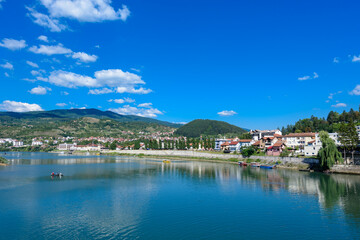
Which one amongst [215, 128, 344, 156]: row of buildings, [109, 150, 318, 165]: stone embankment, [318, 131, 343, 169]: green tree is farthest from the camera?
[215, 128, 344, 156]: row of buildings

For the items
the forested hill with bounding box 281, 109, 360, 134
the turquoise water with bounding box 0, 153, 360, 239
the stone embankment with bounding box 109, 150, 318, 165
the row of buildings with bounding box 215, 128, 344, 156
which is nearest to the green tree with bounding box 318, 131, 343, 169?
the stone embankment with bounding box 109, 150, 318, 165

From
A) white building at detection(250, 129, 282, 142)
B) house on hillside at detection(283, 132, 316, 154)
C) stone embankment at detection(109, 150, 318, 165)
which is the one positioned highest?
white building at detection(250, 129, 282, 142)

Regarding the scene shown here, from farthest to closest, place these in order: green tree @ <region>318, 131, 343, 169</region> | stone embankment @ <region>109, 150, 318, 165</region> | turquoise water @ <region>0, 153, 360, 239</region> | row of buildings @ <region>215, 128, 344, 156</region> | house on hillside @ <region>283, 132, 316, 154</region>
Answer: house on hillside @ <region>283, 132, 316, 154</region>
row of buildings @ <region>215, 128, 344, 156</region>
stone embankment @ <region>109, 150, 318, 165</region>
green tree @ <region>318, 131, 343, 169</region>
turquoise water @ <region>0, 153, 360, 239</region>

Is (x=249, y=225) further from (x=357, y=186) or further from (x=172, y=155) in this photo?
(x=172, y=155)

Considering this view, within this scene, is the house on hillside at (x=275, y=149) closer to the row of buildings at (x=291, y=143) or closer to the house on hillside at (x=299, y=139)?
the row of buildings at (x=291, y=143)

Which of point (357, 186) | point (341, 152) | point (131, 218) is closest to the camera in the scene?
point (131, 218)

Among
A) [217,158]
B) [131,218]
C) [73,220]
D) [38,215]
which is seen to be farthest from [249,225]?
[217,158]

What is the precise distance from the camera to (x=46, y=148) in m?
172

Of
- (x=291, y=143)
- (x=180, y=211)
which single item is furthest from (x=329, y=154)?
(x=180, y=211)

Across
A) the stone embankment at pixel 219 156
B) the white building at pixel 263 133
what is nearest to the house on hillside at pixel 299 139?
the white building at pixel 263 133

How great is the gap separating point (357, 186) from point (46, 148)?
584 feet

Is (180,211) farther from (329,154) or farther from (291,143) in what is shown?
(291,143)

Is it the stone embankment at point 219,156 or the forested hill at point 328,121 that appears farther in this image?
the forested hill at point 328,121

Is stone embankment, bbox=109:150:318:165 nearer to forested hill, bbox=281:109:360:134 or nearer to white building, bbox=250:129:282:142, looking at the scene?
white building, bbox=250:129:282:142
